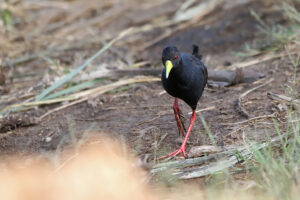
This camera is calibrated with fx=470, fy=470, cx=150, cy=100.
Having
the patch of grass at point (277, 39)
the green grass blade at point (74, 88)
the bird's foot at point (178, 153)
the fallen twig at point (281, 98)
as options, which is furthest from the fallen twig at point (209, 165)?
the patch of grass at point (277, 39)

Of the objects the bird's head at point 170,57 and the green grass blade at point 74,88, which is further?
the green grass blade at point 74,88

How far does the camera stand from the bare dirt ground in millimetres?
4254

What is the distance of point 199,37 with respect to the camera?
7.73 meters

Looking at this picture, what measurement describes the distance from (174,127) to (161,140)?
0.42 metres

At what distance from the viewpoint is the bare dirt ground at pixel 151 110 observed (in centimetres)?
425

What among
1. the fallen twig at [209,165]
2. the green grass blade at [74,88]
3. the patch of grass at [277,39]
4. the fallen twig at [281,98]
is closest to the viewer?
the fallen twig at [209,165]

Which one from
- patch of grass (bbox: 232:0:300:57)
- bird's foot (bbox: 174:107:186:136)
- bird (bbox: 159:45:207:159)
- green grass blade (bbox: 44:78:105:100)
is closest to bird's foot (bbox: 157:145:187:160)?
bird (bbox: 159:45:207:159)

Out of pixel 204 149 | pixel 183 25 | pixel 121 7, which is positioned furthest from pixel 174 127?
pixel 121 7

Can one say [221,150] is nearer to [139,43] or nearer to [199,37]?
[199,37]

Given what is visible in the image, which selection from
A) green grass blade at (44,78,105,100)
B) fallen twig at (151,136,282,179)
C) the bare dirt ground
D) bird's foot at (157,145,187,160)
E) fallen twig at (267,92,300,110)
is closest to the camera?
fallen twig at (151,136,282,179)

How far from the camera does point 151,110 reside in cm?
504

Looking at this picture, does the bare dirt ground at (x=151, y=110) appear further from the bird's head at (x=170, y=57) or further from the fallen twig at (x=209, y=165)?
the bird's head at (x=170, y=57)

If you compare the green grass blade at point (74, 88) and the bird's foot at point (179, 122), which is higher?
the green grass blade at point (74, 88)

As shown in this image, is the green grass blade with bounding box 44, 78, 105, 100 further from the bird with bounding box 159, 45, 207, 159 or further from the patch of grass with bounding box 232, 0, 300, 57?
the patch of grass with bounding box 232, 0, 300, 57
